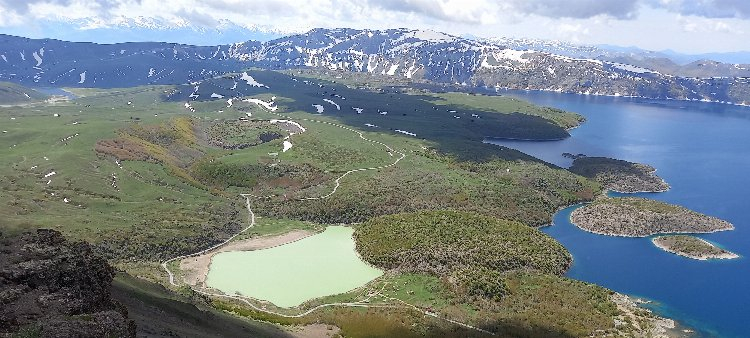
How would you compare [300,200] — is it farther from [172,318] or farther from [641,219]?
[172,318]

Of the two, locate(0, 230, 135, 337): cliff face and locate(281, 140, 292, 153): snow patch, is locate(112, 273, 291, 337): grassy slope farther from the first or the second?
locate(281, 140, 292, 153): snow patch

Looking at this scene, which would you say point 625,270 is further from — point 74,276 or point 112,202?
point 112,202

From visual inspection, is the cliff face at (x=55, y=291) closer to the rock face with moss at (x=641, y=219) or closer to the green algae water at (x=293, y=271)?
the green algae water at (x=293, y=271)

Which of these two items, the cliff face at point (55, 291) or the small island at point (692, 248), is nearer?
the cliff face at point (55, 291)

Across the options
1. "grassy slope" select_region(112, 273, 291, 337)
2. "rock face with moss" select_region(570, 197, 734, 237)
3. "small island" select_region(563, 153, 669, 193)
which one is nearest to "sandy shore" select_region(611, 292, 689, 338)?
"rock face with moss" select_region(570, 197, 734, 237)

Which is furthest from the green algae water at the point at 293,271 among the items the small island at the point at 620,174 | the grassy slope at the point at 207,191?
the small island at the point at 620,174
